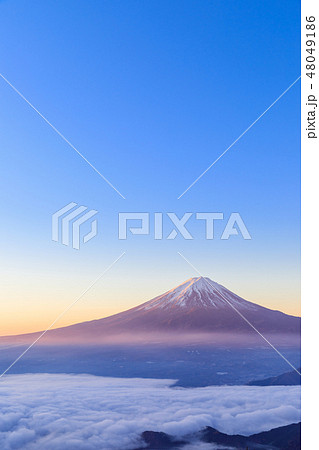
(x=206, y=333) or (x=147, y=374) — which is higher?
(x=206, y=333)

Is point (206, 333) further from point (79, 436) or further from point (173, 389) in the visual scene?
point (79, 436)
